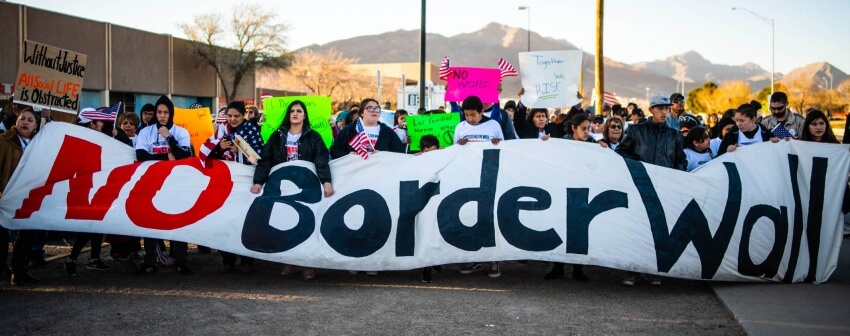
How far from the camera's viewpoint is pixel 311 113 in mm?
8484

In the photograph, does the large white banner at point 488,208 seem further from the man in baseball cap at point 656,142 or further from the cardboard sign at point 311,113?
the cardboard sign at point 311,113

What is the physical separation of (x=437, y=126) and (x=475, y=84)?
820 mm

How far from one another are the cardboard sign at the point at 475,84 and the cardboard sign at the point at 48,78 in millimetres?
4533

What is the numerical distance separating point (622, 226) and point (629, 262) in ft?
1.07

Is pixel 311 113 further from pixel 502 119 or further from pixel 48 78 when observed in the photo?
pixel 48 78

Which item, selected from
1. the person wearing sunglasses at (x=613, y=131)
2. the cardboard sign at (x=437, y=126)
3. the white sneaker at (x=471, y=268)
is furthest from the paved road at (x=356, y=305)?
the cardboard sign at (x=437, y=126)

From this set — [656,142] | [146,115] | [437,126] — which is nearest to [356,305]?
[656,142]

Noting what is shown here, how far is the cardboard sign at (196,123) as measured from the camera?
9.97 m

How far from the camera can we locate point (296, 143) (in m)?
7.17

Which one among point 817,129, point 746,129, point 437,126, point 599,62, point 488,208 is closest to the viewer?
point 488,208

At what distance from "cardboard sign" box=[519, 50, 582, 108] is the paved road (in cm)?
288

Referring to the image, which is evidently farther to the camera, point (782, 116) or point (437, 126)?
point (437, 126)

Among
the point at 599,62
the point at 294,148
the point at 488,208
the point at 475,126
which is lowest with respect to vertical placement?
the point at 488,208

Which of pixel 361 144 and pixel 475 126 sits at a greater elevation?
pixel 475 126
